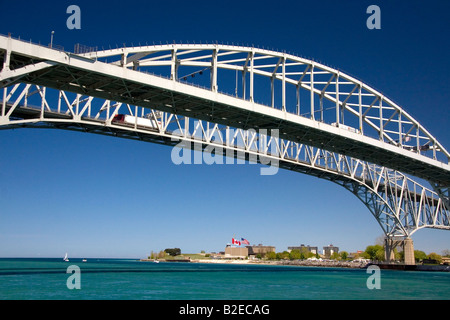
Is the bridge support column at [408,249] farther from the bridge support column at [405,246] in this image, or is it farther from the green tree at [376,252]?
the green tree at [376,252]

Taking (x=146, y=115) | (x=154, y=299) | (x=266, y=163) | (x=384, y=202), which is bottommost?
(x=154, y=299)

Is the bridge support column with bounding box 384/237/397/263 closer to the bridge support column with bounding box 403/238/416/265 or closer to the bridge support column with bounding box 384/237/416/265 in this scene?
the bridge support column with bounding box 384/237/416/265

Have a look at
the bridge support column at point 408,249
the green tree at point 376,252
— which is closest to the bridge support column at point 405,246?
the bridge support column at point 408,249

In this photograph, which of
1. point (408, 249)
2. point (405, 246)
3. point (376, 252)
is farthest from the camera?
point (376, 252)

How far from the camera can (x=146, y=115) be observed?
1778 inches

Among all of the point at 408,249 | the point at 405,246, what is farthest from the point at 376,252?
the point at 405,246

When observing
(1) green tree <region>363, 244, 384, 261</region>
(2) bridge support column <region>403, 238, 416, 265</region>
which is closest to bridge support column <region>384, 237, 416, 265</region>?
(2) bridge support column <region>403, 238, 416, 265</region>

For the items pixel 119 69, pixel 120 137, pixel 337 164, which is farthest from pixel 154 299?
pixel 337 164

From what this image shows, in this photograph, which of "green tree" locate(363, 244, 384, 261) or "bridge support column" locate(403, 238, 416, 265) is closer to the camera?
"bridge support column" locate(403, 238, 416, 265)

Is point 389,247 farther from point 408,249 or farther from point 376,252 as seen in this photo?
point 376,252

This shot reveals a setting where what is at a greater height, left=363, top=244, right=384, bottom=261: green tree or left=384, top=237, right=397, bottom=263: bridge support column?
left=384, top=237, right=397, bottom=263: bridge support column

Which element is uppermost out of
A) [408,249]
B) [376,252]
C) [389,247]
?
[389,247]
